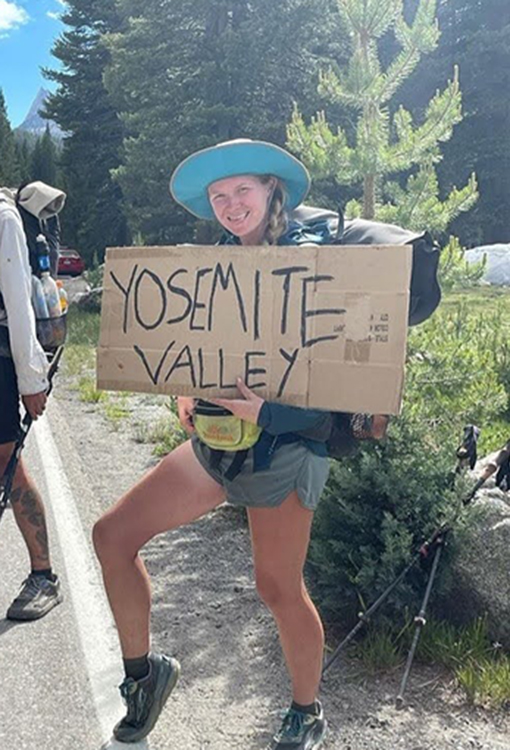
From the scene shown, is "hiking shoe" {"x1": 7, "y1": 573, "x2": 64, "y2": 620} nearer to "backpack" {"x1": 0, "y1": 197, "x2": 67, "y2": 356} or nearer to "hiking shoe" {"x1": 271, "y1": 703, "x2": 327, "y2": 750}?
"backpack" {"x1": 0, "y1": 197, "x2": 67, "y2": 356}

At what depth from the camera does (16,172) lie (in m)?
59.9

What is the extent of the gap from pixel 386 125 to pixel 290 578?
10.9 feet

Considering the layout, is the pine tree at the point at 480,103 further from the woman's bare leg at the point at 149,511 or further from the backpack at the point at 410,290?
the woman's bare leg at the point at 149,511

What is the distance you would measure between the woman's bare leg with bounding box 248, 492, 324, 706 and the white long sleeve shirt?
1399 millimetres

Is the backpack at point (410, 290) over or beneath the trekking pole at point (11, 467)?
over

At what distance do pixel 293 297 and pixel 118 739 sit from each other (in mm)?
1775

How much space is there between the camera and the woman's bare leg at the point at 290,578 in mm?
2404

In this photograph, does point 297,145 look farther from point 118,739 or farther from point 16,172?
point 16,172

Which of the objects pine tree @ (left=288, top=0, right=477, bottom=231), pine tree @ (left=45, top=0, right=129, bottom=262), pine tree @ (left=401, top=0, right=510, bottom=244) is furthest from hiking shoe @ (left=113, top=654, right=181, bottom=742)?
pine tree @ (left=401, top=0, right=510, bottom=244)

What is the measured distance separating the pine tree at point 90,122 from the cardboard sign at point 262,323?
3330 cm

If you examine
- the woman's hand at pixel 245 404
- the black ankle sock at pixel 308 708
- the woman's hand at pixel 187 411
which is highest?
the woman's hand at pixel 245 404

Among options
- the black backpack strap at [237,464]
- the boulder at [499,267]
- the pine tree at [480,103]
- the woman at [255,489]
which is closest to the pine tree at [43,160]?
the pine tree at [480,103]

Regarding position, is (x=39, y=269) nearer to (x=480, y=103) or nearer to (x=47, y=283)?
(x=47, y=283)

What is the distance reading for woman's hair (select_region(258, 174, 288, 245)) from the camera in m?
2.45
